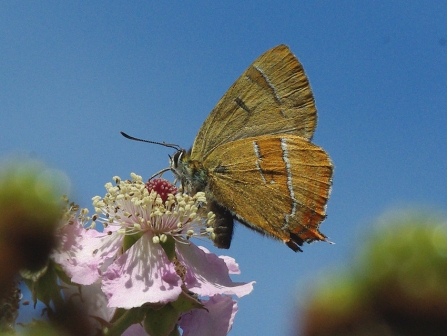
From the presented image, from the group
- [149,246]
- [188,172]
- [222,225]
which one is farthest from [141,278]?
[188,172]

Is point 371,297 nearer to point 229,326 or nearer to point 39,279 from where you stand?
point 229,326

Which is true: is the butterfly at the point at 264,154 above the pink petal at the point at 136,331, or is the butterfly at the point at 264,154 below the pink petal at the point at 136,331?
above

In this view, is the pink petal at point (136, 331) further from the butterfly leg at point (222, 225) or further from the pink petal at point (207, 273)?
the butterfly leg at point (222, 225)

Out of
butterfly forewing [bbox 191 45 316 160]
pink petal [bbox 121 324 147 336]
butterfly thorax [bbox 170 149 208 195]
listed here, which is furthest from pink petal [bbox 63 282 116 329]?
butterfly forewing [bbox 191 45 316 160]

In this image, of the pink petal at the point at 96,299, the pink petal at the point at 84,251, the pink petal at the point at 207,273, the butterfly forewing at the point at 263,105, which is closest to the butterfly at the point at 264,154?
the butterfly forewing at the point at 263,105

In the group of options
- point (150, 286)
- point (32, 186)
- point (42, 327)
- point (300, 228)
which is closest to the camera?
point (42, 327)

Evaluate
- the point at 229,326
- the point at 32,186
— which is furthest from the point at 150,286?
the point at 32,186

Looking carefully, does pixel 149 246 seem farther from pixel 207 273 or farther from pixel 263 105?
pixel 263 105
